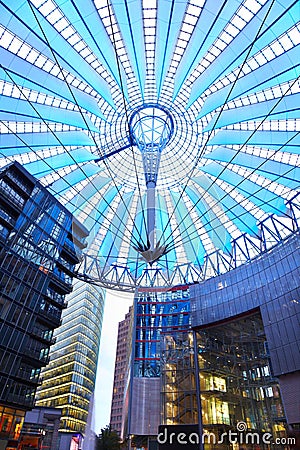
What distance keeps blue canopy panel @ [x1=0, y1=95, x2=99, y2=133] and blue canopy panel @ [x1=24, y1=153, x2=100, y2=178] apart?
353 centimetres

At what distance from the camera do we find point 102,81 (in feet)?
85.3

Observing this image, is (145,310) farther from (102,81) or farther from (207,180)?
(102,81)

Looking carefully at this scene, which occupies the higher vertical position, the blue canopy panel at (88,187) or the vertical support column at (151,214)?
the blue canopy panel at (88,187)

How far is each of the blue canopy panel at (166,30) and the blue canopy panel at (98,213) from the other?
571 inches

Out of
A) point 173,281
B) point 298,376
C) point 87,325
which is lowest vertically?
point 298,376

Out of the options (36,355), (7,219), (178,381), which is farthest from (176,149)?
(36,355)

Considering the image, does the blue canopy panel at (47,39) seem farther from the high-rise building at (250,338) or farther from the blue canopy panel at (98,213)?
the high-rise building at (250,338)

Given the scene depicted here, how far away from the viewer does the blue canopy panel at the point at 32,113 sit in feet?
78.1

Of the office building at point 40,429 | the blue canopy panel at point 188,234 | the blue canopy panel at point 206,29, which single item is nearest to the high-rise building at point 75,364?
the office building at point 40,429

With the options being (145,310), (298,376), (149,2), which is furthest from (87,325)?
(149,2)

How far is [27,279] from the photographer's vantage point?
3359cm

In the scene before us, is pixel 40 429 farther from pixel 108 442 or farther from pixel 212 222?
pixel 212 222

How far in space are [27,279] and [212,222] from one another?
19.7m

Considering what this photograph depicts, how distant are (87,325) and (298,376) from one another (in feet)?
190
